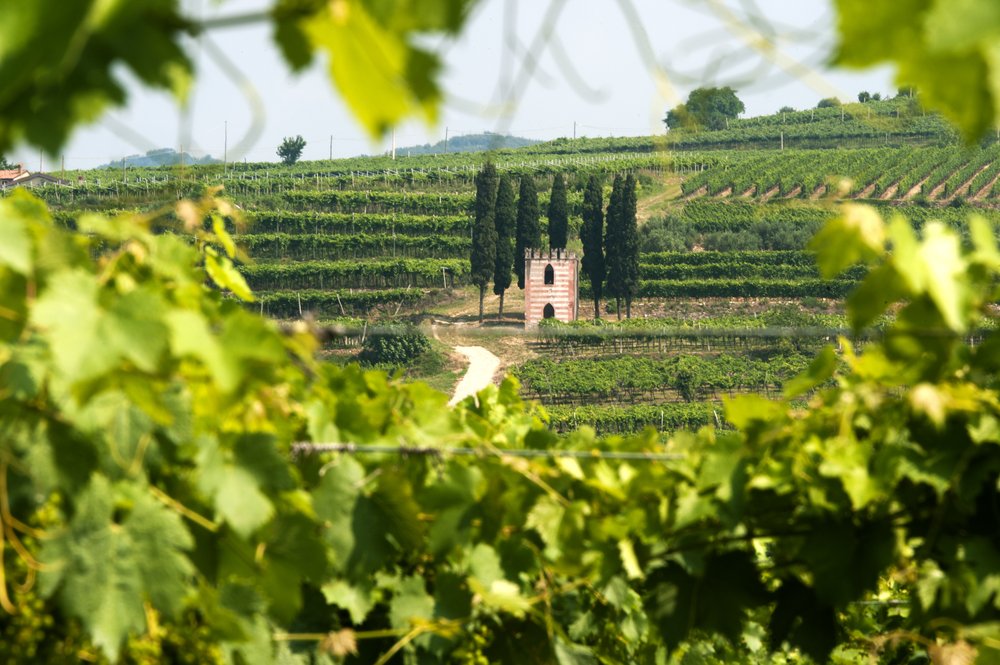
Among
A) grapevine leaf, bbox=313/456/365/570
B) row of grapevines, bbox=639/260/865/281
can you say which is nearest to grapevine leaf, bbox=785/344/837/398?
grapevine leaf, bbox=313/456/365/570

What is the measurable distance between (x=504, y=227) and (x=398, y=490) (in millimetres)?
57883

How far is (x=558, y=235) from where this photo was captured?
6119 centimetres

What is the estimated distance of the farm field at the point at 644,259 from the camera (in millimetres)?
49250

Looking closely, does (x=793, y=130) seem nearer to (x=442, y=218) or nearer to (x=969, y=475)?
(x=442, y=218)

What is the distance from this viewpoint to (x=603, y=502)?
225 cm

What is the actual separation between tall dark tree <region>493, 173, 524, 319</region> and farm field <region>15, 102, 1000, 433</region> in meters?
1.81

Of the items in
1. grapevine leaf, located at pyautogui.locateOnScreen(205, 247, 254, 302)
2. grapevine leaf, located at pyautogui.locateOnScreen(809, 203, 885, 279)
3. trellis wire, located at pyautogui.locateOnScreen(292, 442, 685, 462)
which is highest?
grapevine leaf, located at pyautogui.locateOnScreen(205, 247, 254, 302)

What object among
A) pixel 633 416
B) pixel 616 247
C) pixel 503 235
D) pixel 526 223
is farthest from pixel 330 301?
pixel 633 416

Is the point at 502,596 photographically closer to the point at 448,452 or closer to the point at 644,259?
the point at 448,452

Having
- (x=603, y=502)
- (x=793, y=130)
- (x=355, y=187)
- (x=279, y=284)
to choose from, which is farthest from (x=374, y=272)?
(x=603, y=502)

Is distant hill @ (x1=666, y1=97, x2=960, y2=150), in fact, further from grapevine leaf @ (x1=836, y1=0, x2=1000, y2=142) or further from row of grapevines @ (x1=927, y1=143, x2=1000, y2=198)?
grapevine leaf @ (x1=836, y1=0, x2=1000, y2=142)

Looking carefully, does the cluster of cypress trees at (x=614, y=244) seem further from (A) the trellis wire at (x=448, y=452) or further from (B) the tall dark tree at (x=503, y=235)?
(A) the trellis wire at (x=448, y=452)

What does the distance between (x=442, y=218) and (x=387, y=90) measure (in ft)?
203

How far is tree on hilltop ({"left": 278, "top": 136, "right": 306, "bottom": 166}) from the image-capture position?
85938 millimetres
